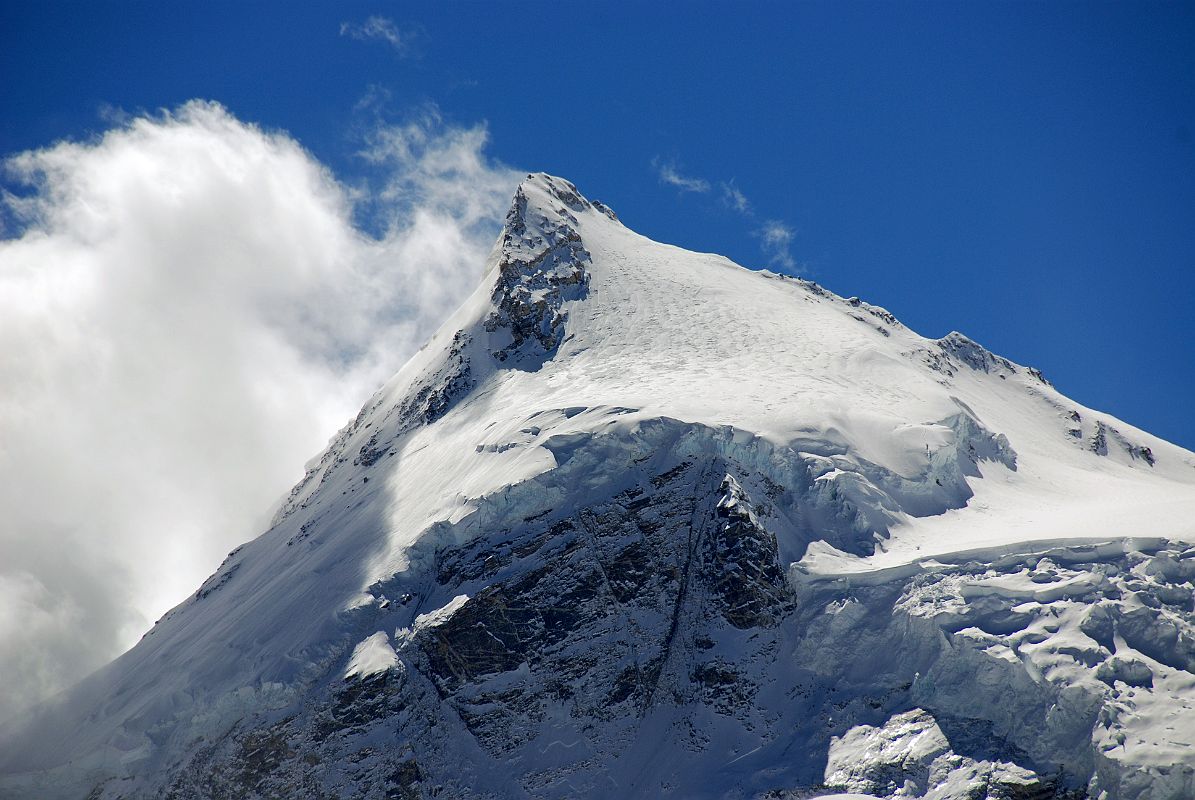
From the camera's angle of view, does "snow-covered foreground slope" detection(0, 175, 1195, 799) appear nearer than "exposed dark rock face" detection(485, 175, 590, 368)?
Yes

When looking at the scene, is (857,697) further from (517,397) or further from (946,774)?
(517,397)

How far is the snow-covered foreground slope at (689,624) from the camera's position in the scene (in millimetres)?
45562

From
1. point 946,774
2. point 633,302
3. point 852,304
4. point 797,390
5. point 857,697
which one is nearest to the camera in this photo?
point 946,774

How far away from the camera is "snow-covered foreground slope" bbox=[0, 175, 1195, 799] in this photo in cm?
4556

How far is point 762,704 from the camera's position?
5103cm

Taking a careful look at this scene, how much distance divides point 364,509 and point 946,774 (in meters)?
47.4

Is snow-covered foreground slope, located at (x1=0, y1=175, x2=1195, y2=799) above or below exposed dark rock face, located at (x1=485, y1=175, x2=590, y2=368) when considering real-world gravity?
below

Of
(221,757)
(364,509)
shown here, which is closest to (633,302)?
(364,509)

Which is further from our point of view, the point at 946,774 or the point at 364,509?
the point at 364,509

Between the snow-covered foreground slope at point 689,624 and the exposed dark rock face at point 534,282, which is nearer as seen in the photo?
the snow-covered foreground slope at point 689,624

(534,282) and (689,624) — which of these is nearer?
(689,624)

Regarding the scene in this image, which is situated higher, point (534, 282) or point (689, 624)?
point (534, 282)

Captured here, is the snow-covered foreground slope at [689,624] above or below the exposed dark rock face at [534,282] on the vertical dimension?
below

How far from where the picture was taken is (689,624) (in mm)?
55469
